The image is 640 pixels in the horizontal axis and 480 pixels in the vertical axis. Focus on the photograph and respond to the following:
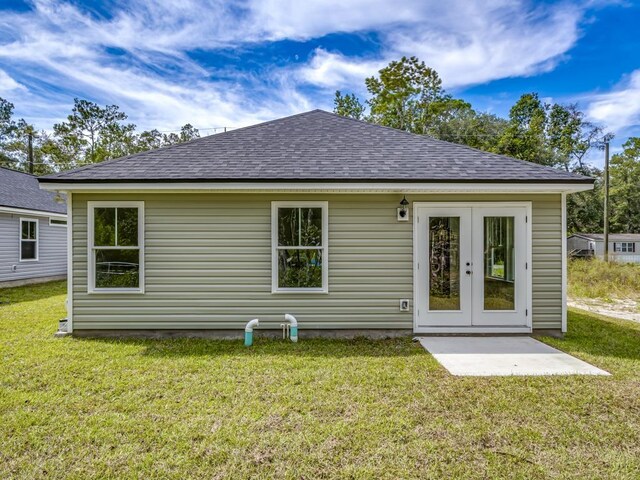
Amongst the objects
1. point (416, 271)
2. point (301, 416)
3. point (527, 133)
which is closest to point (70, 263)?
point (301, 416)

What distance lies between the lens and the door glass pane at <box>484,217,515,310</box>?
571cm

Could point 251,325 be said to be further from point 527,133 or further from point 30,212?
point 527,133

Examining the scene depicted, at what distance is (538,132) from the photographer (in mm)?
27750

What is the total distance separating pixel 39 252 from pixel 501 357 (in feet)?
48.7

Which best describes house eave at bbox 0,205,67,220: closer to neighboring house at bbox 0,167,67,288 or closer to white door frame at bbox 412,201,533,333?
neighboring house at bbox 0,167,67,288

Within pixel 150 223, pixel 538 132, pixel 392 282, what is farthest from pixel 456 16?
pixel 538 132

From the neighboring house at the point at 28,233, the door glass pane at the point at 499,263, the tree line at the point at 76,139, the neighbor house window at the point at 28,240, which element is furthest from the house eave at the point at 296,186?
the tree line at the point at 76,139

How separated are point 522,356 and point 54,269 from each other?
1550cm

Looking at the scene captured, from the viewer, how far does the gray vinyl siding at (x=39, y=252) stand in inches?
429

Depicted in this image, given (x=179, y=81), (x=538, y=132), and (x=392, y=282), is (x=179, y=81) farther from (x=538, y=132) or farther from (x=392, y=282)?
(x=538, y=132)

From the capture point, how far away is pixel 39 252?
483 inches

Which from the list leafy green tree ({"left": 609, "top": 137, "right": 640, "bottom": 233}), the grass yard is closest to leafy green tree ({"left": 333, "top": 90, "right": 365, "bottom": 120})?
the grass yard

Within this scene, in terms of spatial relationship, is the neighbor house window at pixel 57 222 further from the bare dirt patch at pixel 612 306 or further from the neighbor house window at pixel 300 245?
the bare dirt patch at pixel 612 306

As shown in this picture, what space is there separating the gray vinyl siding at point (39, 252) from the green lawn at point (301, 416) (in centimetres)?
822
